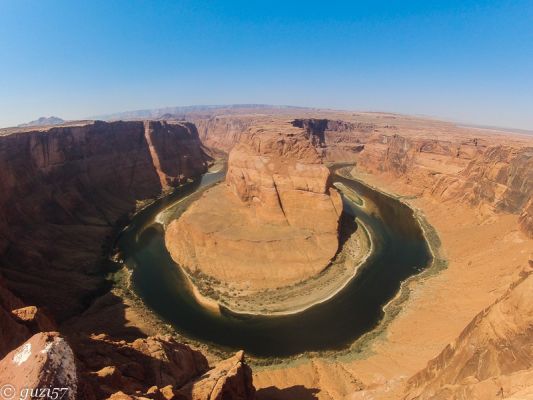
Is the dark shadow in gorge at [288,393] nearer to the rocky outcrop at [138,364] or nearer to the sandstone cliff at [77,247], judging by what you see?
the sandstone cliff at [77,247]

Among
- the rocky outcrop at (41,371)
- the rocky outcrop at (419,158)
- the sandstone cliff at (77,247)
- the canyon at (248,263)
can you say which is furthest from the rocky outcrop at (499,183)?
the rocky outcrop at (41,371)

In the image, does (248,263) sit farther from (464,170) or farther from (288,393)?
(464,170)

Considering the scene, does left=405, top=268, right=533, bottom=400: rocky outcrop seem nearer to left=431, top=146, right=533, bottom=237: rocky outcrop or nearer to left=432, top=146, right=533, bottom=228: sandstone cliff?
left=431, top=146, right=533, bottom=237: rocky outcrop

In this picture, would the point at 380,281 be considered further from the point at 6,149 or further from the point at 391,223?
the point at 6,149

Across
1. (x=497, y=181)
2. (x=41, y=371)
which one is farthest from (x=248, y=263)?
(x=497, y=181)

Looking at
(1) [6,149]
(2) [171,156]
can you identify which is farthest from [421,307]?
(2) [171,156]

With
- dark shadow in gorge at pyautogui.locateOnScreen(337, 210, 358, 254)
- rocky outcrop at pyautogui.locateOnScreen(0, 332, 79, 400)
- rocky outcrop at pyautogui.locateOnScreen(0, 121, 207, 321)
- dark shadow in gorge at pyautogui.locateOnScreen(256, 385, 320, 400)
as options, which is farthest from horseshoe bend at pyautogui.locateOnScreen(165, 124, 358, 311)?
rocky outcrop at pyautogui.locateOnScreen(0, 332, 79, 400)
